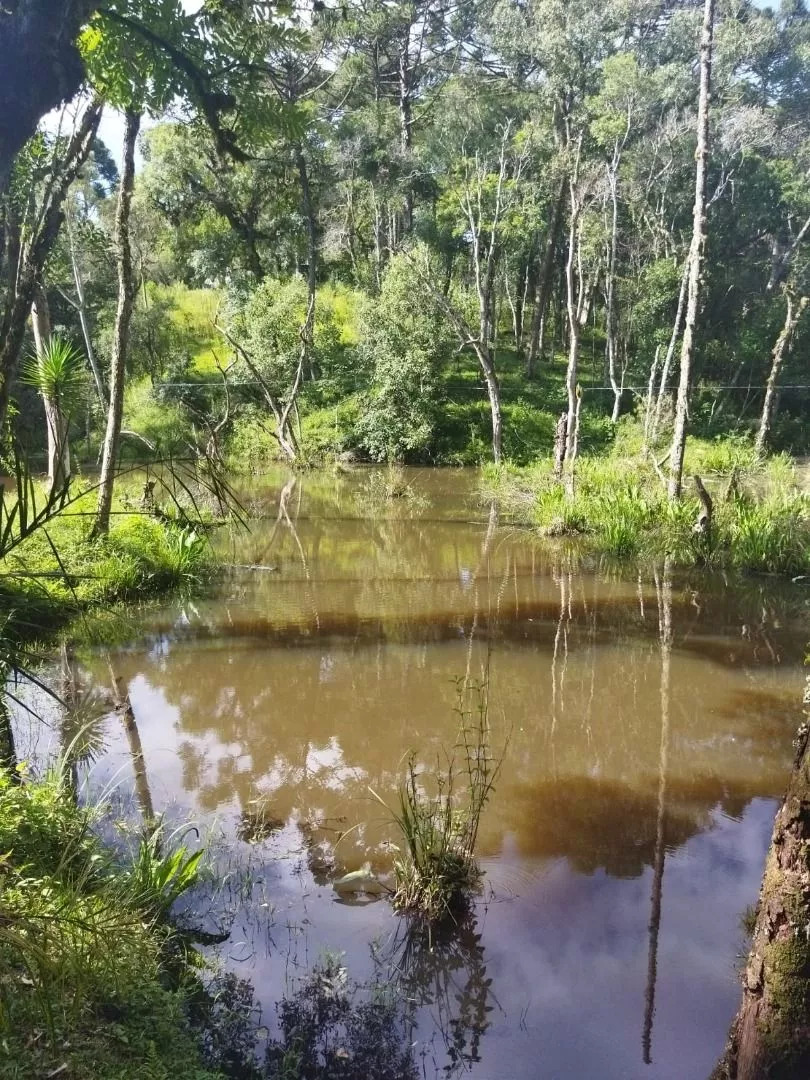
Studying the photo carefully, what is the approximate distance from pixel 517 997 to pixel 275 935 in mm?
1073

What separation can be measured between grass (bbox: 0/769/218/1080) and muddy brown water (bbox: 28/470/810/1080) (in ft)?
1.40

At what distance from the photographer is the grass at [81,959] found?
219 cm

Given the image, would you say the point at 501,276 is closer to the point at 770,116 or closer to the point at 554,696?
the point at 770,116

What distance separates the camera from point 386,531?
13.5 metres

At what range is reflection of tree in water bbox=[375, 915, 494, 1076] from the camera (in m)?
3.00

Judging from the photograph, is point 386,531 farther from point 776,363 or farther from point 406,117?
point 406,117

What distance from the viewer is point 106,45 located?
2729mm

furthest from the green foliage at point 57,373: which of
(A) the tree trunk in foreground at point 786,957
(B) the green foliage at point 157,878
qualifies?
(A) the tree trunk in foreground at point 786,957

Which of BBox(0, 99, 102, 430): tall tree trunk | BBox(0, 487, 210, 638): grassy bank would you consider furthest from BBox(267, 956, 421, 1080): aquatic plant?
BBox(0, 487, 210, 638): grassy bank

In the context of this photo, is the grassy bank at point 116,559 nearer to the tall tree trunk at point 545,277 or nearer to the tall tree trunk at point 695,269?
the tall tree trunk at point 695,269

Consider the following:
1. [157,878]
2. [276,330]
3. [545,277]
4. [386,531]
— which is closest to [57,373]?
[157,878]

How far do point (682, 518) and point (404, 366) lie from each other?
13337 mm

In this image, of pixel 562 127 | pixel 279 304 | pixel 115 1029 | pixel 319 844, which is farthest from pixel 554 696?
pixel 562 127

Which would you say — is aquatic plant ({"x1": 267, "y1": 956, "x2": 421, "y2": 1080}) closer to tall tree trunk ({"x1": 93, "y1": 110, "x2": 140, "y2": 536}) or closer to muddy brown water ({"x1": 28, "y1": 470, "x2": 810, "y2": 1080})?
muddy brown water ({"x1": 28, "y1": 470, "x2": 810, "y2": 1080})
